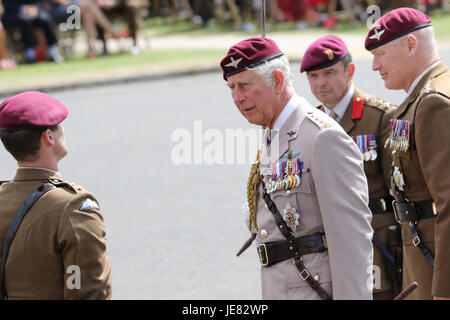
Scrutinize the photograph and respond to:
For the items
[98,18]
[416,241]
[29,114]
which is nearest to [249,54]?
[29,114]

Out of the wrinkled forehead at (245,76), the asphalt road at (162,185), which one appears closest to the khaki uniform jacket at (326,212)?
the wrinkled forehead at (245,76)

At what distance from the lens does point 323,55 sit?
4242 millimetres

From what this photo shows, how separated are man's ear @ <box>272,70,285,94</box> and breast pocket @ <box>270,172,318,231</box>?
35cm

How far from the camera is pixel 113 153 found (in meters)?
9.39

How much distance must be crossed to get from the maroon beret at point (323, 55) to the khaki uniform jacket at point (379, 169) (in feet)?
0.95

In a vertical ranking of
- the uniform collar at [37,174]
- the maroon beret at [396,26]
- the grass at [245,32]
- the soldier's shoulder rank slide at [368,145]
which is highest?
the maroon beret at [396,26]

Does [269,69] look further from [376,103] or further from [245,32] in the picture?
[245,32]

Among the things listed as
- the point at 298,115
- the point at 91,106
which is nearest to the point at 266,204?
the point at 298,115

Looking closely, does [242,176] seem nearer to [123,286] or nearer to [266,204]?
[123,286]

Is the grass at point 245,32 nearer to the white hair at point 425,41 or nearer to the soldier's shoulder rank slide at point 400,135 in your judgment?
the white hair at point 425,41

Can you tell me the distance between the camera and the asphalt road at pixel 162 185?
5879mm

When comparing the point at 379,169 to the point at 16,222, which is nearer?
the point at 16,222

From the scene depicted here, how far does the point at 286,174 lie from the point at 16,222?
989 millimetres

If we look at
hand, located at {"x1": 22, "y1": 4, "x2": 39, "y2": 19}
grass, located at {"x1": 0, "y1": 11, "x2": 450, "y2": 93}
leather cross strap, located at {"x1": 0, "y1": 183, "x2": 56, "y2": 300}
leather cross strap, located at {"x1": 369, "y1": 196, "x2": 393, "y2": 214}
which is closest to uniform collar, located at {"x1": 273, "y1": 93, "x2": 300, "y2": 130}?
leather cross strap, located at {"x1": 0, "y1": 183, "x2": 56, "y2": 300}
